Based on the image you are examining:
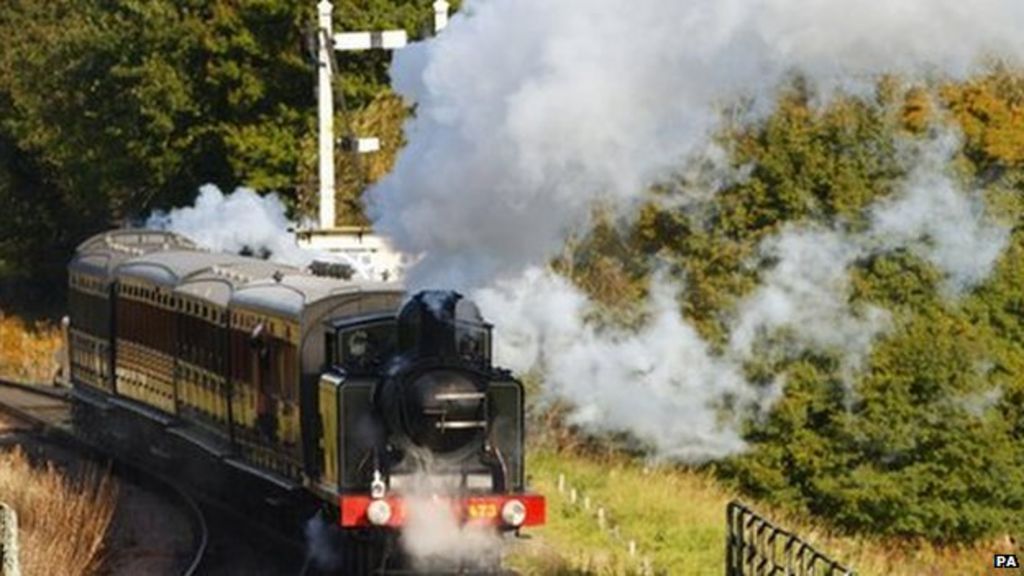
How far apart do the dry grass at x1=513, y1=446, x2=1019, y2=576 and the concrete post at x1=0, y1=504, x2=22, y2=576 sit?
20.0ft

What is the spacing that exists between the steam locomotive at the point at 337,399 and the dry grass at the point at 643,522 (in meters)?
2.11

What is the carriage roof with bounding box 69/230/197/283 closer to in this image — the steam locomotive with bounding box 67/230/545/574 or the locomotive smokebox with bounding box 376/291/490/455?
the steam locomotive with bounding box 67/230/545/574

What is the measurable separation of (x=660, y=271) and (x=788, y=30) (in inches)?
592

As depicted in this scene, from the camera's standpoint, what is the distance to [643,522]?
24297 millimetres

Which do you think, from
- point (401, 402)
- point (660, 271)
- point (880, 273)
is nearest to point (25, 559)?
point (401, 402)

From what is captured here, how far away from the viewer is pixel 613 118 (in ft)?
64.6

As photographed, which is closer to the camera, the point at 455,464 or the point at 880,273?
the point at 455,464

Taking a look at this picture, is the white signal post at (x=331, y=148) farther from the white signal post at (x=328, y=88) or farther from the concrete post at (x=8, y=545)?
the concrete post at (x=8, y=545)

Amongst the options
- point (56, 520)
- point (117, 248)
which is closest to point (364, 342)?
point (56, 520)

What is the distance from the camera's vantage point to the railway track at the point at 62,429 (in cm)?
2311

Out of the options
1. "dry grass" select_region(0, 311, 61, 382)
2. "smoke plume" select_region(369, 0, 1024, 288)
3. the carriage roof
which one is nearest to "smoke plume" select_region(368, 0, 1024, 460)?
"smoke plume" select_region(369, 0, 1024, 288)

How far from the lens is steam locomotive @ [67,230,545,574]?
18203 millimetres

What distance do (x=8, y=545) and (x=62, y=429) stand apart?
1843cm

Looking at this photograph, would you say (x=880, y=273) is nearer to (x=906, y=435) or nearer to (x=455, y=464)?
(x=906, y=435)
